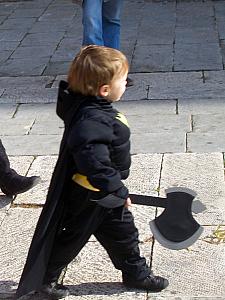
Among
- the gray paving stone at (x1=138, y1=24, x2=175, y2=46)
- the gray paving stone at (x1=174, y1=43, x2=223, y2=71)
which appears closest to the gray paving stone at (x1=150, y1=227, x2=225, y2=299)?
the gray paving stone at (x1=174, y1=43, x2=223, y2=71)

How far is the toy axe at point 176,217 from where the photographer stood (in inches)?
118

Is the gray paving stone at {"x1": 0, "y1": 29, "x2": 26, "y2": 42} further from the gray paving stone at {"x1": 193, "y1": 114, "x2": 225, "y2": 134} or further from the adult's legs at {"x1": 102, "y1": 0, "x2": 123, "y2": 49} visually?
the gray paving stone at {"x1": 193, "y1": 114, "x2": 225, "y2": 134}

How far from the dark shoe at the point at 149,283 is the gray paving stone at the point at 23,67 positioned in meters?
3.67

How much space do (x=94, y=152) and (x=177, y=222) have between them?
0.54 meters

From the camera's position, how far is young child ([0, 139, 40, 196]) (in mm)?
4125

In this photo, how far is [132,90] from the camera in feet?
19.3

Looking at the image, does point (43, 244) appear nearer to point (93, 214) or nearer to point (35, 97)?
point (93, 214)

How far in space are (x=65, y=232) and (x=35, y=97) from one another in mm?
2930

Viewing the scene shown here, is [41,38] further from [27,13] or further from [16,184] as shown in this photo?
[16,184]

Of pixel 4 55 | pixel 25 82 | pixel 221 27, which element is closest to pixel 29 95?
pixel 25 82

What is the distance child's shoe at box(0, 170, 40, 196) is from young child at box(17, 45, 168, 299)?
105 centimetres

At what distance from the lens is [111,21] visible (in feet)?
19.4

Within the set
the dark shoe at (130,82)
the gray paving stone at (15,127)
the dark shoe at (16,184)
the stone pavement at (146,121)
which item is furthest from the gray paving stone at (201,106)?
the dark shoe at (16,184)

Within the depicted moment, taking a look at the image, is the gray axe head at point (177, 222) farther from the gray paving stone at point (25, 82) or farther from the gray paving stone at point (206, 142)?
the gray paving stone at point (25, 82)
